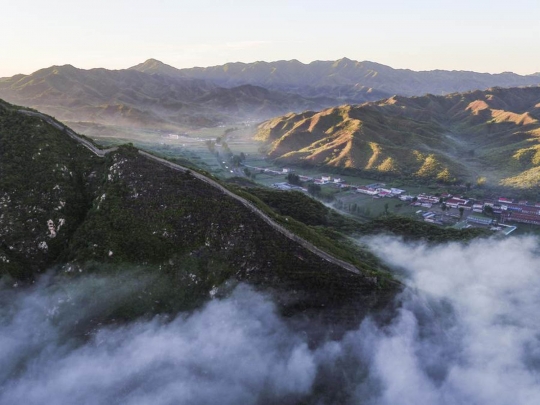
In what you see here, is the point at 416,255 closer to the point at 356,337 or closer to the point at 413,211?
the point at 356,337

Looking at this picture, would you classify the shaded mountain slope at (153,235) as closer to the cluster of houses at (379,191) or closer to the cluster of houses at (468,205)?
the cluster of houses at (468,205)

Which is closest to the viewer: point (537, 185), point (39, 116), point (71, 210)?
point (71, 210)

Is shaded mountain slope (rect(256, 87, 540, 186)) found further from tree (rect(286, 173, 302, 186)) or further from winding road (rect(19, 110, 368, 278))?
winding road (rect(19, 110, 368, 278))

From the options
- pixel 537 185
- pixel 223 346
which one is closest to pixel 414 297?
pixel 223 346

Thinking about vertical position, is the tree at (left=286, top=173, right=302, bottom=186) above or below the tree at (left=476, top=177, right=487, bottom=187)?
above

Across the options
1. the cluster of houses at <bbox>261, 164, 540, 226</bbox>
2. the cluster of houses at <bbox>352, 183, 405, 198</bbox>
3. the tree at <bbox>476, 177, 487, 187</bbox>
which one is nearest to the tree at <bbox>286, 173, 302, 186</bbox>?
the cluster of houses at <bbox>261, 164, 540, 226</bbox>

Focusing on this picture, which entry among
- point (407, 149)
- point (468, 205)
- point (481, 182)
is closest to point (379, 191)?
point (468, 205)

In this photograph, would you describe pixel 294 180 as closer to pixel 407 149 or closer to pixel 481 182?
pixel 407 149

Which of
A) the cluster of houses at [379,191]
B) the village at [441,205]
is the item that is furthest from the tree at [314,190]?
the cluster of houses at [379,191]

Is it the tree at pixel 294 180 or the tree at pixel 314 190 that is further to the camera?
the tree at pixel 294 180
